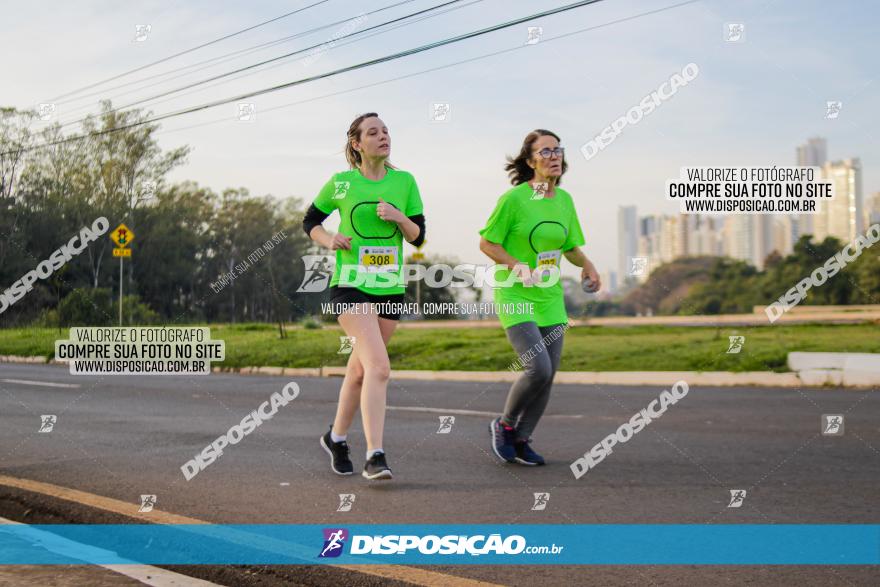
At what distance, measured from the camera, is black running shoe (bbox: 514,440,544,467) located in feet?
20.1

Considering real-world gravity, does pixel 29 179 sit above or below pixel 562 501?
above

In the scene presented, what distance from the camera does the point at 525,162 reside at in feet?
20.8

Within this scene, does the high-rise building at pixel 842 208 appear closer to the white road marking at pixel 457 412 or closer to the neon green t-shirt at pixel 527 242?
the white road marking at pixel 457 412

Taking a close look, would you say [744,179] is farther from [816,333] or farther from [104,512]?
[816,333]

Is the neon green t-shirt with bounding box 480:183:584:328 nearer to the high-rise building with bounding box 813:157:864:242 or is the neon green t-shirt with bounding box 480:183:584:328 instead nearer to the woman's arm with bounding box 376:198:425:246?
the woman's arm with bounding box 376:198:425:246

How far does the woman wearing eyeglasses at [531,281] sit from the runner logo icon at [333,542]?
7.41 ft

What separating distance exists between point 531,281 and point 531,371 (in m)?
0.60

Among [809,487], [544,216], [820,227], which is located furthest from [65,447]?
[820,227]

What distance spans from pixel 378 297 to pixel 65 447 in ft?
11.7

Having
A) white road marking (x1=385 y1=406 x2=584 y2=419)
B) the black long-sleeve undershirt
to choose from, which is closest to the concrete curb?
white road marking (x1=385 y1=406 x2=584 y2=419)

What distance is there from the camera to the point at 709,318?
120ft

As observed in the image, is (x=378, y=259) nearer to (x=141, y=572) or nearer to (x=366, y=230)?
(x=366, y=230)

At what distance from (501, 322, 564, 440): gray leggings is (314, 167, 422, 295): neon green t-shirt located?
111 centimetres

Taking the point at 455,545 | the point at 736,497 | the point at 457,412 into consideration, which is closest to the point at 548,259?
the point at 736,497
